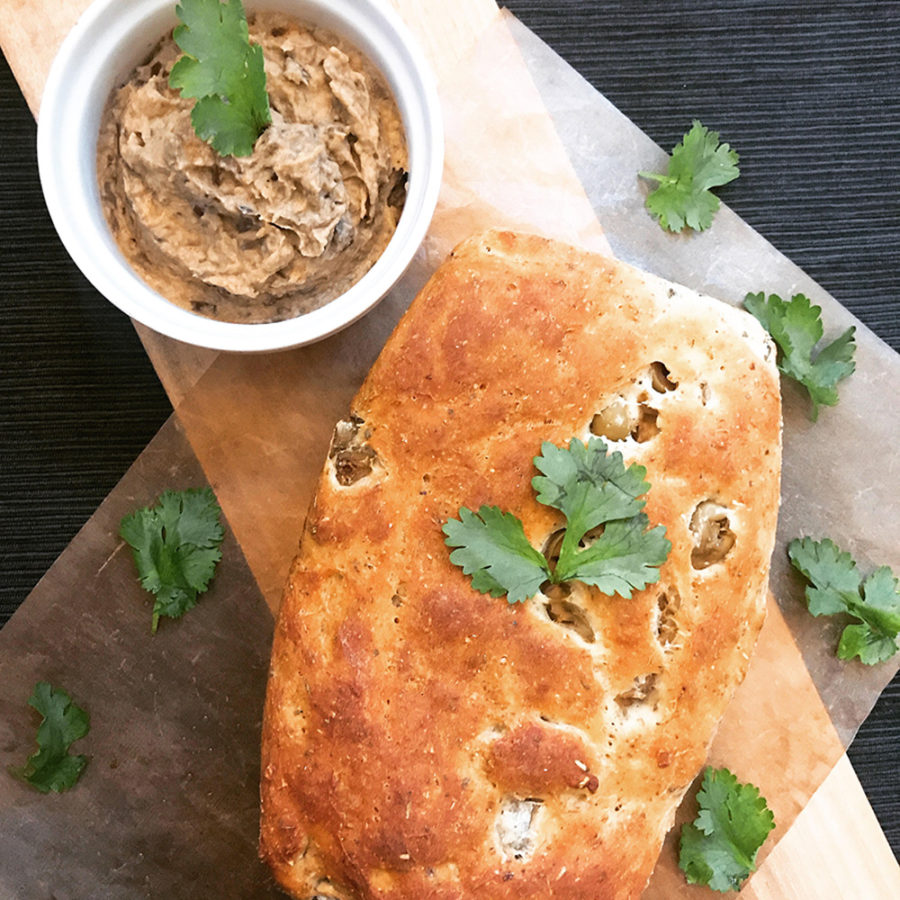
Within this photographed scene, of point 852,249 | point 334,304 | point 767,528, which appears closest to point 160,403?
point 334,304

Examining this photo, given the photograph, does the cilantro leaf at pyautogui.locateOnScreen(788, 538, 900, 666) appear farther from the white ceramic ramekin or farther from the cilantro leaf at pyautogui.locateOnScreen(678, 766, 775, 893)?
the white ceramic ramekin

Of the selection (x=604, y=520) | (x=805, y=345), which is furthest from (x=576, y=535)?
(x=805, y=345)

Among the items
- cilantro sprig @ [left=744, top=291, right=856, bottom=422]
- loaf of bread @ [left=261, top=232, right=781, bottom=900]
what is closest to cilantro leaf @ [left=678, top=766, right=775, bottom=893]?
loaf of bread @ [left=261, top=232, right=781, bottom=900]

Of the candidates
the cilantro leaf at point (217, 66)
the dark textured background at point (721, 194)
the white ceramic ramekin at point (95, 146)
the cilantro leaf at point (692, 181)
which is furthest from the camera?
the dark textured background at point (721, 194)

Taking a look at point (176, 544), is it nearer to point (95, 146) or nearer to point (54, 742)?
point (54, 742)

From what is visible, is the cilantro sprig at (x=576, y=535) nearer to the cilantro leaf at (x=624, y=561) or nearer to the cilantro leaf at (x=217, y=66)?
the cilantro leaf at (x=624, y=561)

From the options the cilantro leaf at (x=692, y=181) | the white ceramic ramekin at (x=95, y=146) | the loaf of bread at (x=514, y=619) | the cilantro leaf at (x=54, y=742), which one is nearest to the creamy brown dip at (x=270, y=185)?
the white ceramic ramekin at (x=95, y=146)
